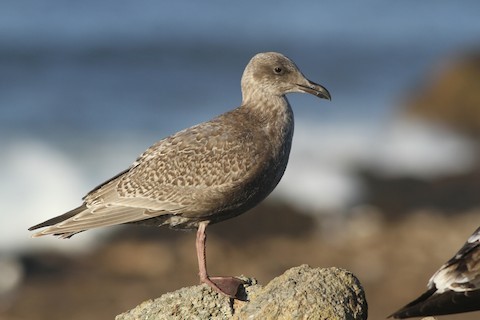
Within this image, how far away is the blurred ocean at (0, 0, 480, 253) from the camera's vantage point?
A: 63.7 feet

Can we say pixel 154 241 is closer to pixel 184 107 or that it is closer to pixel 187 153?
pixel 187 153

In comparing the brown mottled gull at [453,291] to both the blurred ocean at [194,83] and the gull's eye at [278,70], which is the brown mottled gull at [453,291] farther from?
the blurred ocean at [194,83]

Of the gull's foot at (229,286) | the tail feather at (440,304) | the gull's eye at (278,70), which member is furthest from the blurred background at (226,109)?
the tail feather at (440,304)

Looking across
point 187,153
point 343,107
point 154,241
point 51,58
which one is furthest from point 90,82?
point 187,153

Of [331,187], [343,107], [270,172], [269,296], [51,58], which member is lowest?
[269,296]

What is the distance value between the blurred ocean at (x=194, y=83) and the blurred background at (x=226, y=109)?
6 centimetres

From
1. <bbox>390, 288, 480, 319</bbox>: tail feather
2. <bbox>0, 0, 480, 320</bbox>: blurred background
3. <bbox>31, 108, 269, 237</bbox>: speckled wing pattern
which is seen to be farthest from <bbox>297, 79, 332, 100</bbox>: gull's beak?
<bbox>0, 0, 480, 320</bbox>: blurred background

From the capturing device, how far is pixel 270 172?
8414 mm

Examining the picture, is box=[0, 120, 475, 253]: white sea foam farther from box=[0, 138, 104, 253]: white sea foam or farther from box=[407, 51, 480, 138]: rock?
box=[407, 51, 480, 138]: rock

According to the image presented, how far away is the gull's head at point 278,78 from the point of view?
29.9 feet

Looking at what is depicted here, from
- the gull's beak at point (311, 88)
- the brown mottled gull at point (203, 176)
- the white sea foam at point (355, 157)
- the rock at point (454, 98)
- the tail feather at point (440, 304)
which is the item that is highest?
the rock at point (454, 98)

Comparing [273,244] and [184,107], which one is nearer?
[273,244]

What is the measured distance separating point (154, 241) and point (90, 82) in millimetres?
13340

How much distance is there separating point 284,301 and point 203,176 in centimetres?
181
